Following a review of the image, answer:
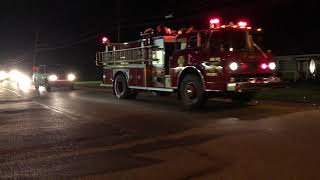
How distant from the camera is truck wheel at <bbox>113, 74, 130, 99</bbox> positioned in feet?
67.9

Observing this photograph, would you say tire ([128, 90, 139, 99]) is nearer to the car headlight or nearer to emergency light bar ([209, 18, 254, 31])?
emergency light bar ([209, 18, 254, 31])

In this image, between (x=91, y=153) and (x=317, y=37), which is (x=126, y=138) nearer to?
(x=91, y=153)

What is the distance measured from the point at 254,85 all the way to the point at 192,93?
2086 millimetres

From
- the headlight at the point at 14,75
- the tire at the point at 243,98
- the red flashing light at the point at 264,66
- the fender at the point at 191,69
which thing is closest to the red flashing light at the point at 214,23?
the fender at the point at 191,69

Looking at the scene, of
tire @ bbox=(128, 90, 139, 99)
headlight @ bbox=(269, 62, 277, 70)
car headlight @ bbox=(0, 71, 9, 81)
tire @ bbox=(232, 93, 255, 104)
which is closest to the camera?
headlight @ bbox=(269, 62, 277, 70)

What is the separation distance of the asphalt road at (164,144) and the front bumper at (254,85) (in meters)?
0.70

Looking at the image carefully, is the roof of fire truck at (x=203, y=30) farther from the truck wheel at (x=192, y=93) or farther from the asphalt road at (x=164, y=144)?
the asphalt road at (x=164, y=144)

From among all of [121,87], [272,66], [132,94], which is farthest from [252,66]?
[121,87]

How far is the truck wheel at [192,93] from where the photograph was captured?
15234mm

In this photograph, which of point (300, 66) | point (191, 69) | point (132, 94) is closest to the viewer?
point (191, 69)

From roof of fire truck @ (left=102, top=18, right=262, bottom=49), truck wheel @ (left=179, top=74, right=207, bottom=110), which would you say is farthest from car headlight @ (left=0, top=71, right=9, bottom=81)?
truck wheel @ (left=179, top=74, right=207, bottom=110)

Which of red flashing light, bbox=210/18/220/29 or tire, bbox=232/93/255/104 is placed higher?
red flashing light, bbox=210/18/220/29

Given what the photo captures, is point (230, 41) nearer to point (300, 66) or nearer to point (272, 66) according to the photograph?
point (272, 66)

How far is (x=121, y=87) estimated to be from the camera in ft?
69.6
